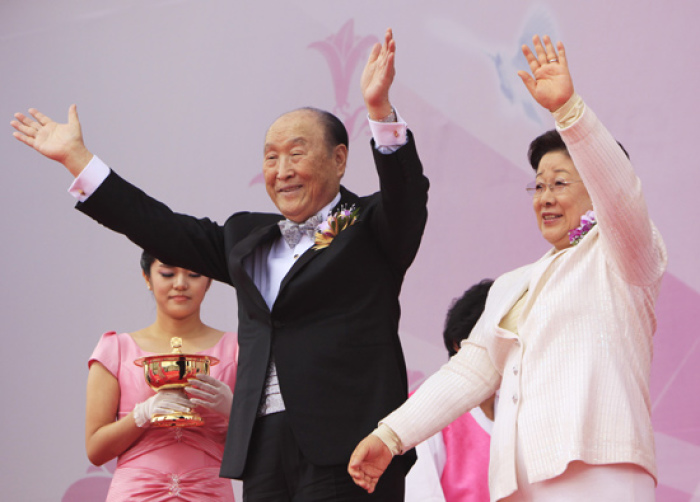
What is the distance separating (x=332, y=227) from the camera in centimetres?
197

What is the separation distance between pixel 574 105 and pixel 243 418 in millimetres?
865

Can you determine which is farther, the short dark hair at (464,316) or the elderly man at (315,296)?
the short dark hair at (464,316)

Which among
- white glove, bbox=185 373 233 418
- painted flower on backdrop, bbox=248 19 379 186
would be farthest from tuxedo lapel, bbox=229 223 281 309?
painted flower on backdrop, bbox=248 19 379 186

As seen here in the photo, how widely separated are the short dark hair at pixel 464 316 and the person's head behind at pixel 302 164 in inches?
31.1

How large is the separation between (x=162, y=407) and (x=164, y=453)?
24 centimetres

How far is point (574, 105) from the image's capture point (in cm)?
161

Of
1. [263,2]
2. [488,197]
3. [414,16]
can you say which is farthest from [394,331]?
[263,2]

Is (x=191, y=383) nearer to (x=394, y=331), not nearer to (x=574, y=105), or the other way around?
(x=394, y=331)

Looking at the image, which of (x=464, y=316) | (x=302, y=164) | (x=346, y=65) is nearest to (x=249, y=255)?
(x=302, y=164)

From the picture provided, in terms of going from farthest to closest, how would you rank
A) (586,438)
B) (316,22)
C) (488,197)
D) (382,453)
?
(316,22), (488,197), (382,453), (586,438)

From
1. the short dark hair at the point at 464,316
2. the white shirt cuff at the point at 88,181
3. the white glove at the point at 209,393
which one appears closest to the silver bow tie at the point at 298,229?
the white shirt cuff at the point at 88,181

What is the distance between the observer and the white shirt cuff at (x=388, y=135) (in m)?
1.85

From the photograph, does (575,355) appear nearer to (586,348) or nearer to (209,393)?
(586,348)

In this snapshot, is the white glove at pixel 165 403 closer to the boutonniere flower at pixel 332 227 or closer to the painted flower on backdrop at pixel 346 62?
the boutonniere flower at pixel 332 227
